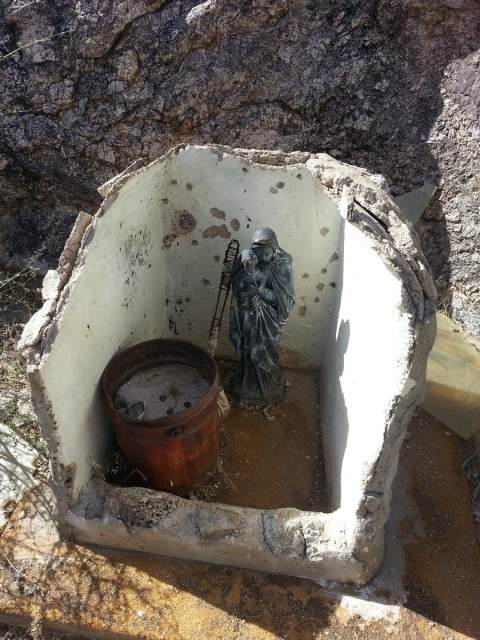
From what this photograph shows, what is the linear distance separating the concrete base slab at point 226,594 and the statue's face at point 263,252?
195cm

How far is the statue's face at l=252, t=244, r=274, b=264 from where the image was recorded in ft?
11.3

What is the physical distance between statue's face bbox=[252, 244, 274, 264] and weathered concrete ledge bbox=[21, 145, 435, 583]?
0.53 m

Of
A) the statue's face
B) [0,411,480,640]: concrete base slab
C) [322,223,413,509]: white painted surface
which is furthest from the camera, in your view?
the statue's face

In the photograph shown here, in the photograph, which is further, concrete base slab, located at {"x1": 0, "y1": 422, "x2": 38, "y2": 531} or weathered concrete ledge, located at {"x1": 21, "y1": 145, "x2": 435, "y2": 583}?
concrete base slab, located at {"x1": 0, "y1": 422, "x2": 38, "y2": 531}

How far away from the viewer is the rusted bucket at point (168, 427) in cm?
320

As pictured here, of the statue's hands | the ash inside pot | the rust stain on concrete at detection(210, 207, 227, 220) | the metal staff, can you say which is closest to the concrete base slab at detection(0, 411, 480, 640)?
the ash inside pot

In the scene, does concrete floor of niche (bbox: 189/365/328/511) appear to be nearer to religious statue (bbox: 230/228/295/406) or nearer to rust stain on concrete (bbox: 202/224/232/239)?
religious statue (bbox: 230/228/295/406)

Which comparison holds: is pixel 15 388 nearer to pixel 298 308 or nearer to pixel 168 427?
pixel 168 427

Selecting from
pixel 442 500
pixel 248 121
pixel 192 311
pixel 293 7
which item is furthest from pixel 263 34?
pixel 442 500

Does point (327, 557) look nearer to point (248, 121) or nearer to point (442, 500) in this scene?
point (442, 500)

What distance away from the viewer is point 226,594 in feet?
10.0

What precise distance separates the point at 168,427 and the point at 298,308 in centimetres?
172

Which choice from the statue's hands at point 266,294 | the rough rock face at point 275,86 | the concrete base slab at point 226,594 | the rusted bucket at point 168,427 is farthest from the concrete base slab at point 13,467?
the rough rock face at point 275,86

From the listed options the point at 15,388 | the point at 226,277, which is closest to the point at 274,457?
the point at 226,277
